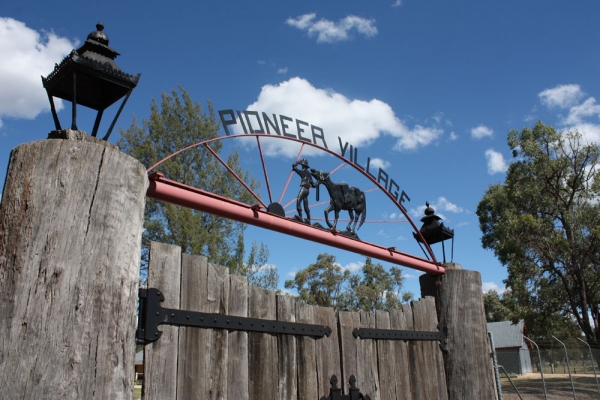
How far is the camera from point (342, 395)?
331cm

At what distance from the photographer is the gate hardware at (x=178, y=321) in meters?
2.48

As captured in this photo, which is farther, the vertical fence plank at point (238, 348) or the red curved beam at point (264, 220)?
the red curved beam at point (264, 220)

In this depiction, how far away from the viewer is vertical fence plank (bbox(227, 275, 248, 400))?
109 inches

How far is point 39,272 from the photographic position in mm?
2094

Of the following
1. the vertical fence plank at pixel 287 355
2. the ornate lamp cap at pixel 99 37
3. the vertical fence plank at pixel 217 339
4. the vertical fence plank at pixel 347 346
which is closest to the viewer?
the vertical fence plank at pixel 217 339

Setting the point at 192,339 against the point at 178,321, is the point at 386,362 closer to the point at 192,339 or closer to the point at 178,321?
the point at 192,339

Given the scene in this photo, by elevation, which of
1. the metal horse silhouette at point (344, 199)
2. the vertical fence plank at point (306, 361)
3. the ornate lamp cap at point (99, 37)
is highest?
the ornate lamp cap at point (99, 37)

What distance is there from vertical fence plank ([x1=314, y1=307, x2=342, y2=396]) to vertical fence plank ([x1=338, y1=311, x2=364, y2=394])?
0.13 ft

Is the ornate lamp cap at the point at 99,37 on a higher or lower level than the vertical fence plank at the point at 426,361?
higher

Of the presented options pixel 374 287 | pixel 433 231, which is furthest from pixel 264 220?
pixel 374 287

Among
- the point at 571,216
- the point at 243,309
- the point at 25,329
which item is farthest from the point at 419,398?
the point at 571,216

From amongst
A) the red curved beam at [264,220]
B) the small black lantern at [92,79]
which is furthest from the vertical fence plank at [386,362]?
the small black lantern at [92,79]

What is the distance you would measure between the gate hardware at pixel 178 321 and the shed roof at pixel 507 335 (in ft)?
132

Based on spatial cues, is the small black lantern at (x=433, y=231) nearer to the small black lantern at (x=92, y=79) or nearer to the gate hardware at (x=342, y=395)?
the gate hardware at (x=342, y=395)
